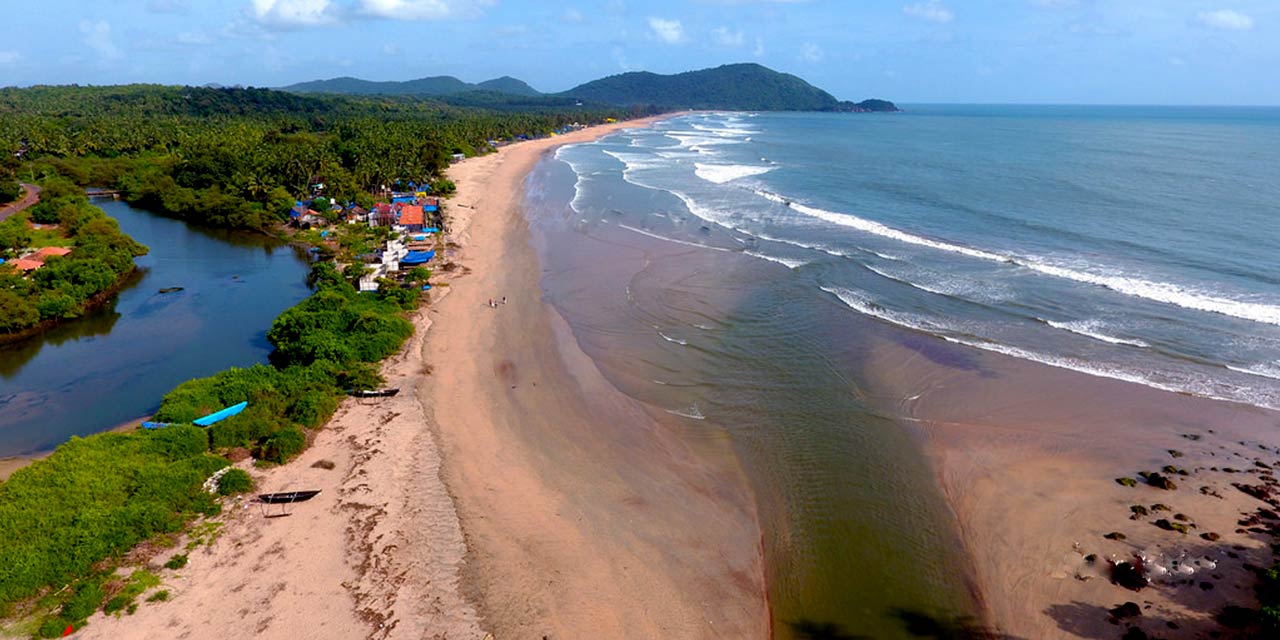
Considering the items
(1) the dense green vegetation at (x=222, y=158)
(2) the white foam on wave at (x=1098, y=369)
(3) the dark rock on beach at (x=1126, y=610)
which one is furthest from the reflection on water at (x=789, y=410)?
(1) the dense green vegetation at (x=222, y=158)

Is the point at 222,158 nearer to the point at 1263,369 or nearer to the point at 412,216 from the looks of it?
the point at 412,216

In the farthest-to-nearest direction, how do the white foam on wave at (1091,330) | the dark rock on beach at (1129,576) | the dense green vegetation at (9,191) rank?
the dense green vegetation at (9,191)
the white foam on wave at (1091,330)
the dark rock on beach at (1129,576)

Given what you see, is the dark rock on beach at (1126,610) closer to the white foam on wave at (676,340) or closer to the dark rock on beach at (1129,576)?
the dark rock on beach at (1129,576)

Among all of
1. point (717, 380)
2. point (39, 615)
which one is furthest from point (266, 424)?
point (717, 380)

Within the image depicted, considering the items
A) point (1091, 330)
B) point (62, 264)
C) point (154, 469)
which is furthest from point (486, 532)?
point (62, 264)

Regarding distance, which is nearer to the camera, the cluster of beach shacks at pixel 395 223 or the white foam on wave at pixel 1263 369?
the white foam on wave at pixel 1263 369
